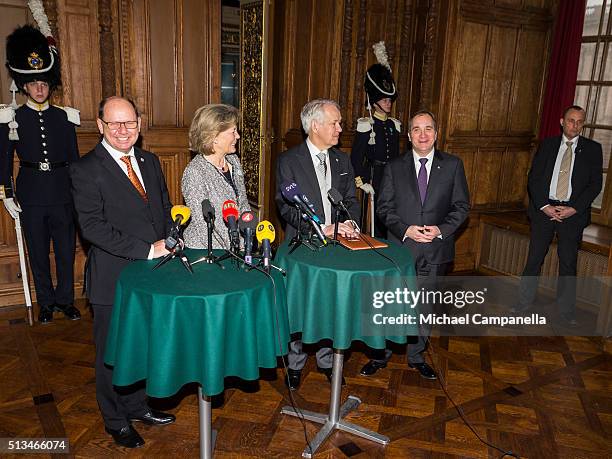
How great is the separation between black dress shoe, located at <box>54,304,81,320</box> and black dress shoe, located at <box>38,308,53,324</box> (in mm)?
98

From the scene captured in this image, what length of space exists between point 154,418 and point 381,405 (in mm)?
1434

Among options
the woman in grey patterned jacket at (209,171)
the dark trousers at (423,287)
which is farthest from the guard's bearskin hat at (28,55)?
the dark trousers at (423,287)

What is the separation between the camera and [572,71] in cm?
568

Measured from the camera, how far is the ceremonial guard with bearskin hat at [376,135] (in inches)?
212

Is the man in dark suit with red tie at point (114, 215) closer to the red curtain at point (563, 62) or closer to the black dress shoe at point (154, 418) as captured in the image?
the black dress shoe at point (154, 418)

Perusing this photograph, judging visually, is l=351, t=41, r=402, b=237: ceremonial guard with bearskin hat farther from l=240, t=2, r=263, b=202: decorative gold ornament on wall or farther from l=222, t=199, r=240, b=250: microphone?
l=222, t=199, r=240, b=250: microphone

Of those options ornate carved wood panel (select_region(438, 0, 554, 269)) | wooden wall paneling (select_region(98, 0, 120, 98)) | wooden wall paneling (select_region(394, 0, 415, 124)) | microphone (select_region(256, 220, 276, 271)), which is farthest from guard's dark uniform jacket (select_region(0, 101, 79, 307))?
ornate carved wood panel (select_region(438, 0, 554, 269))

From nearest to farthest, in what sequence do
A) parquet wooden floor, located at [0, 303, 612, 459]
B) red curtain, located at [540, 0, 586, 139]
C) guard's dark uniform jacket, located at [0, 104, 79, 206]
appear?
→ 1. parquet wooden floor, located at [0, 303, 612, 459]
2. guard's dark uniform jacket, located at [0, 104, 79, 206]
3. red curtain, located at [540, 0, 586, 139]

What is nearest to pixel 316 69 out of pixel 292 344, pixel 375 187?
pixel 375 187

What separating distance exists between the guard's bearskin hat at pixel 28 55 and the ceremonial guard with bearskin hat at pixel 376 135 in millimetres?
2880

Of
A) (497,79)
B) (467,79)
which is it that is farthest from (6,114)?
(497,79)

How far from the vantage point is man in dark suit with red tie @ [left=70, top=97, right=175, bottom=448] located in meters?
2.63

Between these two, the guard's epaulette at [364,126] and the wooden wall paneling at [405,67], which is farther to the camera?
the wooden wall paneling at [405,67]

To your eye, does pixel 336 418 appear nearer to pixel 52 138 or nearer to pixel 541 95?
pixel 52 138
